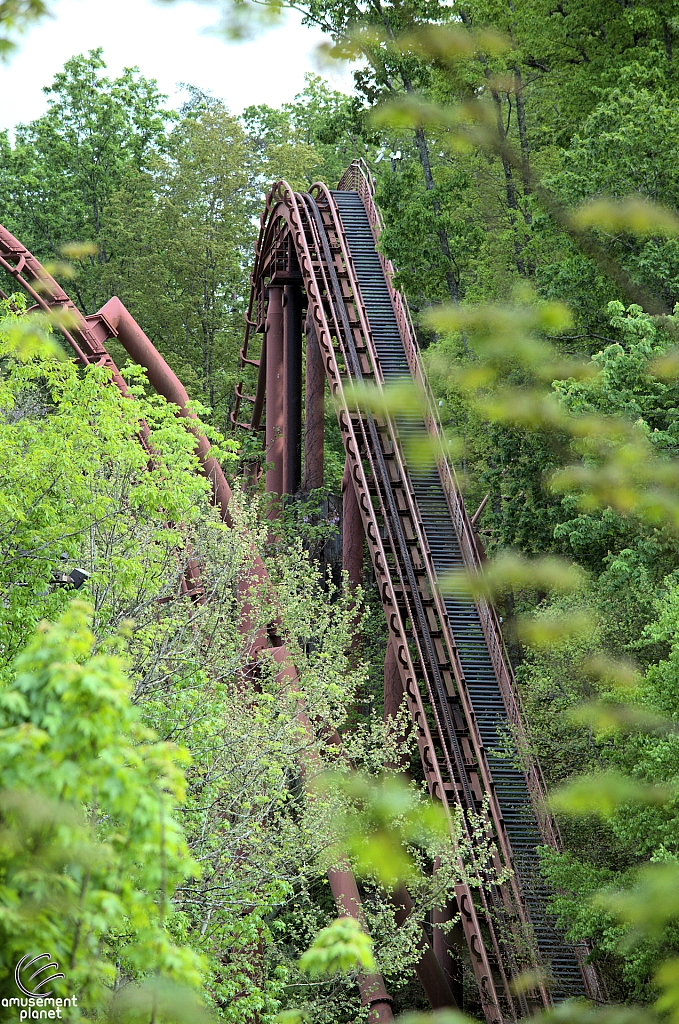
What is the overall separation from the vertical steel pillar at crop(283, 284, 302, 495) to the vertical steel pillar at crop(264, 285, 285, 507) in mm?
230

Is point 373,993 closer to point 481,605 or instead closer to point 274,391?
point 481,605

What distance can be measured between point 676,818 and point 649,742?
90cm

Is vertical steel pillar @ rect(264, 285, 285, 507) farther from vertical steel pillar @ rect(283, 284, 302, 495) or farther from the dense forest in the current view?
the dense forest

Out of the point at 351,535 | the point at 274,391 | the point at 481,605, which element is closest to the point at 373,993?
the point at 481,605

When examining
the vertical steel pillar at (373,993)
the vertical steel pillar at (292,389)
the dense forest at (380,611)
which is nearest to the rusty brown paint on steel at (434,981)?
the dense forest at (380,611)

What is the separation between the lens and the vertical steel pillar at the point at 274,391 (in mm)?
21703

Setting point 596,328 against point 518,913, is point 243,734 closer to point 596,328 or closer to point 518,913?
point 518,913

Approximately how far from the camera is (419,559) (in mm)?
16000

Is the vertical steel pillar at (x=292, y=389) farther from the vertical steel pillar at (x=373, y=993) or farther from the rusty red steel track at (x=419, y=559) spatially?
the vertical steel pillar at (x=373, y=993)

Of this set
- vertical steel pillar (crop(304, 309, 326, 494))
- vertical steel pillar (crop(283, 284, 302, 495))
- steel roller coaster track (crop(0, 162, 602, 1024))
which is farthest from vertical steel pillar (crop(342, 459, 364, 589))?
vertical steel pillar (crop(283, 284, 302, 495))

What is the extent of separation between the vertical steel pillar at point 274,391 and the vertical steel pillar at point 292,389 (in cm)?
23

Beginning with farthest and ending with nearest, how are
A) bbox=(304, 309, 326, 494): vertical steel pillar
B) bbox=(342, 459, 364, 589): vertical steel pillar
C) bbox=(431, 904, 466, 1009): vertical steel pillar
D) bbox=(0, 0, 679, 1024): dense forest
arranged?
bbox=(304, 309, 326, 494): vertical steel pillar → bbox=(342, 459, 364, 589): vertical steel pillar → bbox=(431, 904, 466, 1009): vertical steel pillar → bbox=(0, 0, 679, 1024): dense forest

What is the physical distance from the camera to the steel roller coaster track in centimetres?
1257

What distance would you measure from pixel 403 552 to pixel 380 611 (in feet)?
18.2
